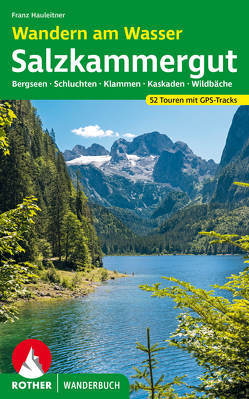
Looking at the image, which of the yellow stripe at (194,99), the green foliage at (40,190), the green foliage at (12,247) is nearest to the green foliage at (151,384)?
the green foliage at (12,247)

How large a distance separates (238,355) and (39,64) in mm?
16551

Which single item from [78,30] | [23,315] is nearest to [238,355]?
[78,30]

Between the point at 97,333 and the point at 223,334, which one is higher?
the point at 223,334

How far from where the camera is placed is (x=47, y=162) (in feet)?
402

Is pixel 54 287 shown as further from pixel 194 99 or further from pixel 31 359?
pixel 194 99

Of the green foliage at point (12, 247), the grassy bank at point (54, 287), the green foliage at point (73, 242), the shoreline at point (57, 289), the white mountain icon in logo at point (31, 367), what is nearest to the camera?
the green foliage at point (12, 247)

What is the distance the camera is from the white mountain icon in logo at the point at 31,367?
1199 centimetres

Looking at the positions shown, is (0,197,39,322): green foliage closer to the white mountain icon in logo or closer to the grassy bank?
the white mountain icon in logo

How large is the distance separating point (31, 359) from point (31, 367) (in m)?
0.27

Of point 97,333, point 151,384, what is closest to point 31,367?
point 151,384

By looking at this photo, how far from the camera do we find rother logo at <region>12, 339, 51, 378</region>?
12.0m

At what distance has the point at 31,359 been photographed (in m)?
12.3

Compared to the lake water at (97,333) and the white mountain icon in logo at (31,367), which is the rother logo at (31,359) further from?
the lake water at (97,333)

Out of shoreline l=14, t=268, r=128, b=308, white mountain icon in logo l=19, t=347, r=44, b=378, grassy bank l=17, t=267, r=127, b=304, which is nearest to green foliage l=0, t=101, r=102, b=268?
grassy bank l=17, t=267, r=127, b=304
